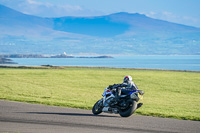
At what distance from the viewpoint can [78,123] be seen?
14.0 metres

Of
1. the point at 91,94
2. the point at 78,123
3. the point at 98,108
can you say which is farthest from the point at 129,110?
the point at 91,94

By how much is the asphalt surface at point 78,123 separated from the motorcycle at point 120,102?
0.26m

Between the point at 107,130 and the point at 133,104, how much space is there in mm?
2676

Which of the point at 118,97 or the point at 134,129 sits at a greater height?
the point at 118,97

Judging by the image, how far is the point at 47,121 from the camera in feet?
46.7

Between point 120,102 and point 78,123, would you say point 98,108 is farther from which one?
point 78,123

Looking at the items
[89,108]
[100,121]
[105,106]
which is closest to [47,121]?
[100,121]

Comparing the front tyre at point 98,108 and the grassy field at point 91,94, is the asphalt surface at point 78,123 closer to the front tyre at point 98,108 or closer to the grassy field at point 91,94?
the front tyre at point 98,108

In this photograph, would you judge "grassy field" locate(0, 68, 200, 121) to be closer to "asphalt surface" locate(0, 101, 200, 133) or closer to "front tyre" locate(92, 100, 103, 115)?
"front tyre" locate(92, 100, 103, 115)

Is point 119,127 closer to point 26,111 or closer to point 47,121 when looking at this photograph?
point 47,121

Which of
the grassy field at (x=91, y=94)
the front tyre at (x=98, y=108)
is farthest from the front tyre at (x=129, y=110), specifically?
the grassy field at (x=91, y=94)

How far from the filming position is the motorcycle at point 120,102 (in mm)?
15156

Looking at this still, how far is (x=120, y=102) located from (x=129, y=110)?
0.65 metres

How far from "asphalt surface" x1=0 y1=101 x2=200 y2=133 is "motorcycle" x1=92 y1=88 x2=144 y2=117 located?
256 mm
